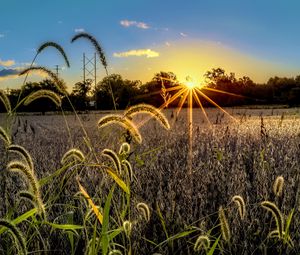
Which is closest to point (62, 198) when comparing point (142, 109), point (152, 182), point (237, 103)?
point (152, 182)

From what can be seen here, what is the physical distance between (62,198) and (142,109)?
1623 millimetres

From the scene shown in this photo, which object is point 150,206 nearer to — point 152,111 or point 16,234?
point 152,111

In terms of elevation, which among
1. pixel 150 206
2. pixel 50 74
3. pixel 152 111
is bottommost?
pixel 150 206

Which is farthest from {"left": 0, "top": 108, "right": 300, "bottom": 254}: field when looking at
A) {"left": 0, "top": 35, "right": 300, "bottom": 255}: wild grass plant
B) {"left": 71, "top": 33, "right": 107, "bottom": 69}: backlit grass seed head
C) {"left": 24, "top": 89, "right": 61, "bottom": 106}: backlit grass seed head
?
{"left": 71, "top": 33, "right": 107, "bottom": 69}: backlit grass seed head

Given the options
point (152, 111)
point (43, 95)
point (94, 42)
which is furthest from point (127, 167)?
point (94, 42)

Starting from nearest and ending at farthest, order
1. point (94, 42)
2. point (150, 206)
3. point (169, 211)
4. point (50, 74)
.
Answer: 1. point (50, 74)
2. point (94, 42)
3. point (169, 211)
4. point (150, 206)

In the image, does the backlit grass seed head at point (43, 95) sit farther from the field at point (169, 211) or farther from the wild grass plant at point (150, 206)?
the field at point (169, 211)

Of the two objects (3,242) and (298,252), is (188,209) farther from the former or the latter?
(3,242)

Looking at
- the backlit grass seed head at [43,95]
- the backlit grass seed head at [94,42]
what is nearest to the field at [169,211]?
the backlit grass seed head at [43,95]

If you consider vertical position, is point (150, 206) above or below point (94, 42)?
below

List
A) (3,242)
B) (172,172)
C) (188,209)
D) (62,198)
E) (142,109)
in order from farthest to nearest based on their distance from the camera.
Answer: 1. (172,172)
2. (62,198)
3. (188,209)
4. (3,242)
5. (142,109)

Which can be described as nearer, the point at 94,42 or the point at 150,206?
the point at 94,42

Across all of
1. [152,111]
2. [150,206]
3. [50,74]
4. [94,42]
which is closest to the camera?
[152,111]

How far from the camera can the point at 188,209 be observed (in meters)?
2.92
